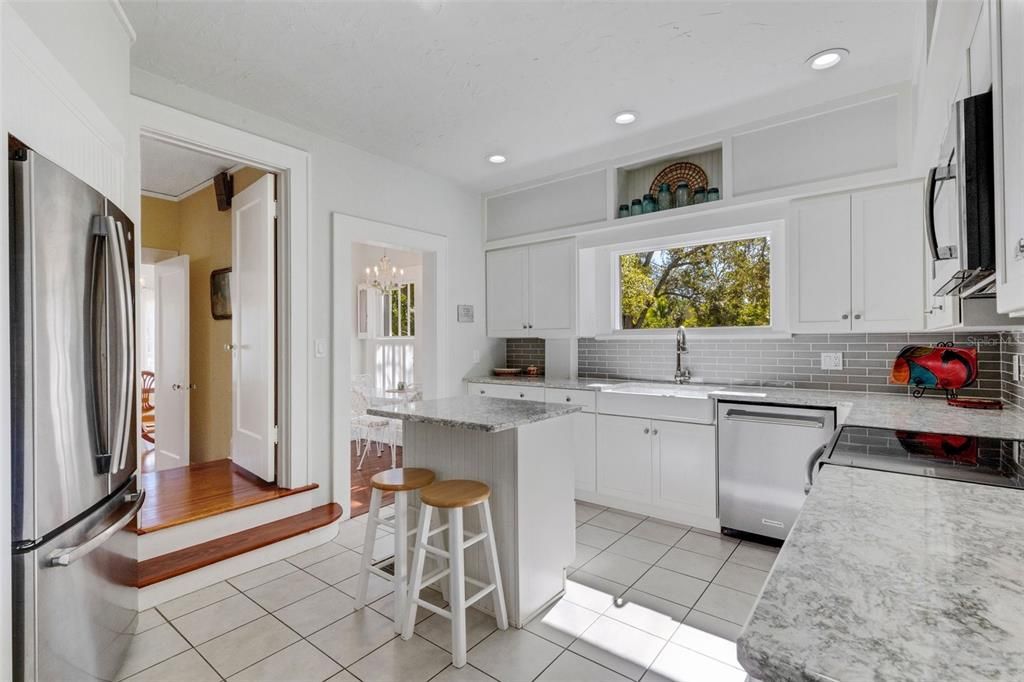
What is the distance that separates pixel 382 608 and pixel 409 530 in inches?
14.2

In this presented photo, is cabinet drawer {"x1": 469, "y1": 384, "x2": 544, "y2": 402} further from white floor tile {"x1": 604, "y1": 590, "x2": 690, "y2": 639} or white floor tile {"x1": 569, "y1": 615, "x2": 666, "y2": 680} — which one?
white floor tile {"x1": 569, "y1": 615, "x2": 666, "y2": 680}

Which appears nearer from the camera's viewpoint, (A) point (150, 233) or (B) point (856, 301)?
(B) point (856, 301)

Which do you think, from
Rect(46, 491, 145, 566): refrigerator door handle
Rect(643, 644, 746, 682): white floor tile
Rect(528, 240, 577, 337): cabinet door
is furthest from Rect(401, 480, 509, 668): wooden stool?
Rect(528, 240, 577, 337): cabinet door

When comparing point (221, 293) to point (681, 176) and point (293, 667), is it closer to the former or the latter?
point (293, 667)

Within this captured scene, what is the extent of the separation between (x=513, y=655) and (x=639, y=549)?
47.4 inches

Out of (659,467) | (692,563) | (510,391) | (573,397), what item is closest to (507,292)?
(510,391)

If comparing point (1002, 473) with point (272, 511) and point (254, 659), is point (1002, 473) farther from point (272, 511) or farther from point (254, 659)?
point (272, 511)

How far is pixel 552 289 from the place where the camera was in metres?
4.23

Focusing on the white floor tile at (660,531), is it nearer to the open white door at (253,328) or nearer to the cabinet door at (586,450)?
the cabinet door at (586,450)

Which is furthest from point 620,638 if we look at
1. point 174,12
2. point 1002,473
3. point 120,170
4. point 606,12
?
point 174,12

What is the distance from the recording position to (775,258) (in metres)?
3.45

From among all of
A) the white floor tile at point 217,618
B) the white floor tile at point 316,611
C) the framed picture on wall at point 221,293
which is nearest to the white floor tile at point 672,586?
the white floor tile at point 316,611

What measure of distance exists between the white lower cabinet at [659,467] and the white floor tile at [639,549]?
375 millimetres

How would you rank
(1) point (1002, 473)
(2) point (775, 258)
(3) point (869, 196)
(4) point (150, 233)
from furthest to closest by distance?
(4) point (150, 233) < (2) point (775, 258) < (3) point (869, 196) < (1) point (1002, 473)
